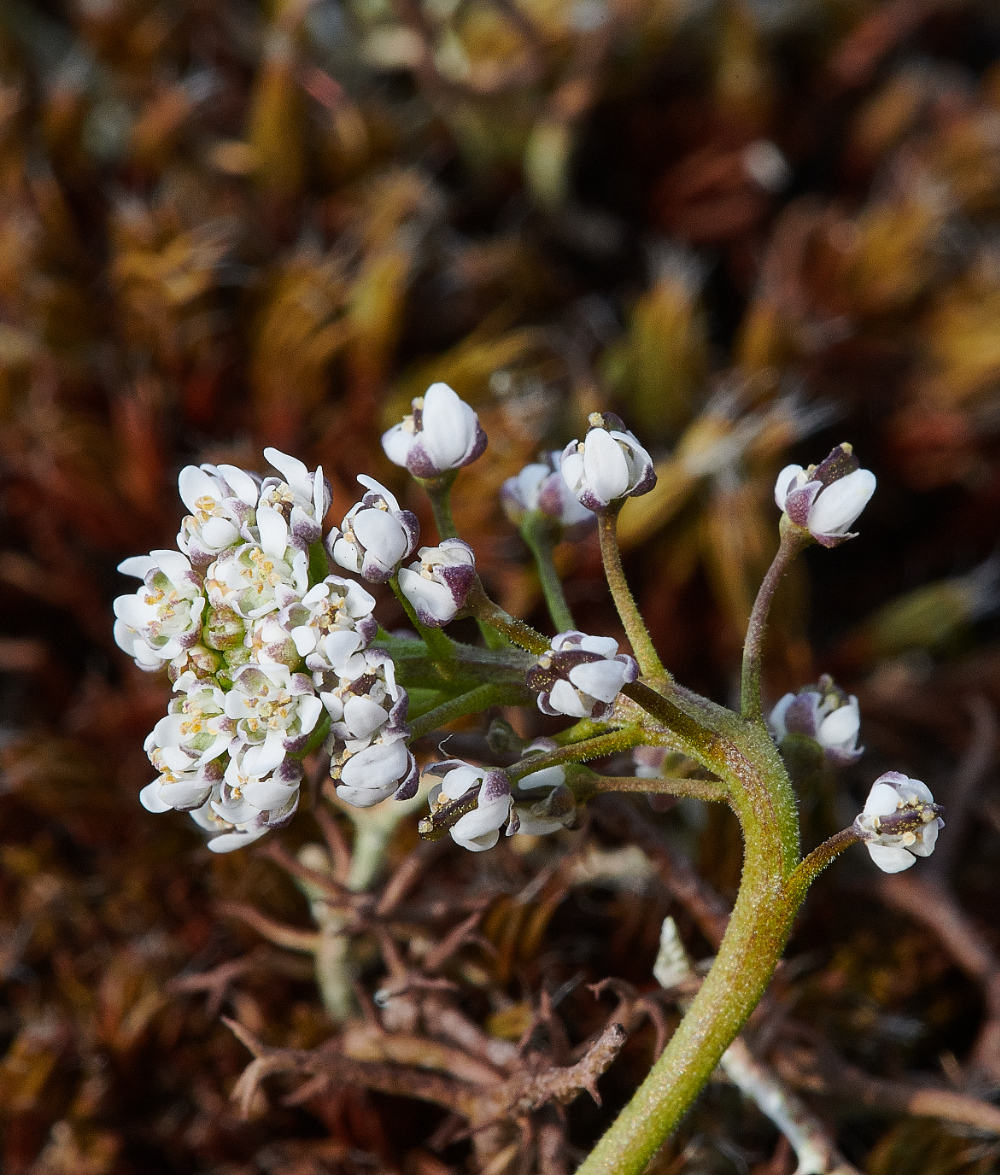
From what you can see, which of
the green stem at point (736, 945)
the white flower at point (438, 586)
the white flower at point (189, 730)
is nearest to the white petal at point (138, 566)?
the white flower at point (189, 730)

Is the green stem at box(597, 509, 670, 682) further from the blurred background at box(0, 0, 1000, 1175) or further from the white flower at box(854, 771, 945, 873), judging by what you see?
the blurred background at box(0, 0, 1000, 1175)

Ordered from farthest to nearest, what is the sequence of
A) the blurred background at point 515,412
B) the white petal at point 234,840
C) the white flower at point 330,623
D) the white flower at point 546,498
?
1. the blurred background at point 515,412
2. the white flower at point 546,498
3. the white petal at point 234,840
4. the white flower at point 330,623

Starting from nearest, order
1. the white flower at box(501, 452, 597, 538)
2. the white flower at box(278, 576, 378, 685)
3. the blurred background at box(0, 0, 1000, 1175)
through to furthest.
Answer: the white flower at box(278, 576, 378, 685), the white flower at box(501, 452, 597, 538), the blurred background at box(0, 0, 1000, 1175)

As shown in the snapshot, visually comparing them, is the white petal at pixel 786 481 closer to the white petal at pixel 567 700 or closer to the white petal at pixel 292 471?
the white petal at pixel 567 700

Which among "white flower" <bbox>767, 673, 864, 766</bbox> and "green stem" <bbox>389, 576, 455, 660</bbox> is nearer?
"green stem" <bbox>389, 576, 455, 660</bbox>

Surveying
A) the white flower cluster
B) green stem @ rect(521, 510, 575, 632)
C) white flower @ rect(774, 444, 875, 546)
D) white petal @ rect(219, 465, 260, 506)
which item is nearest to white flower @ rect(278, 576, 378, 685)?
the white flower cluster

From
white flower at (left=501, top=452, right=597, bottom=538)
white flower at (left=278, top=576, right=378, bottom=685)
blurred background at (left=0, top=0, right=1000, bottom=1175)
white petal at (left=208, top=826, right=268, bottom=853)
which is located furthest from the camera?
blurred background at (left=0, top=0, right=1000, bottom=1175)

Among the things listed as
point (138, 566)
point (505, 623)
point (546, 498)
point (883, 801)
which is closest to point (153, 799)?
point (138, 566)

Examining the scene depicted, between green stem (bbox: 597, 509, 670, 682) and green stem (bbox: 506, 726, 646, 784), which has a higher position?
green stem (bbox: 597, 509, 670, 682)
